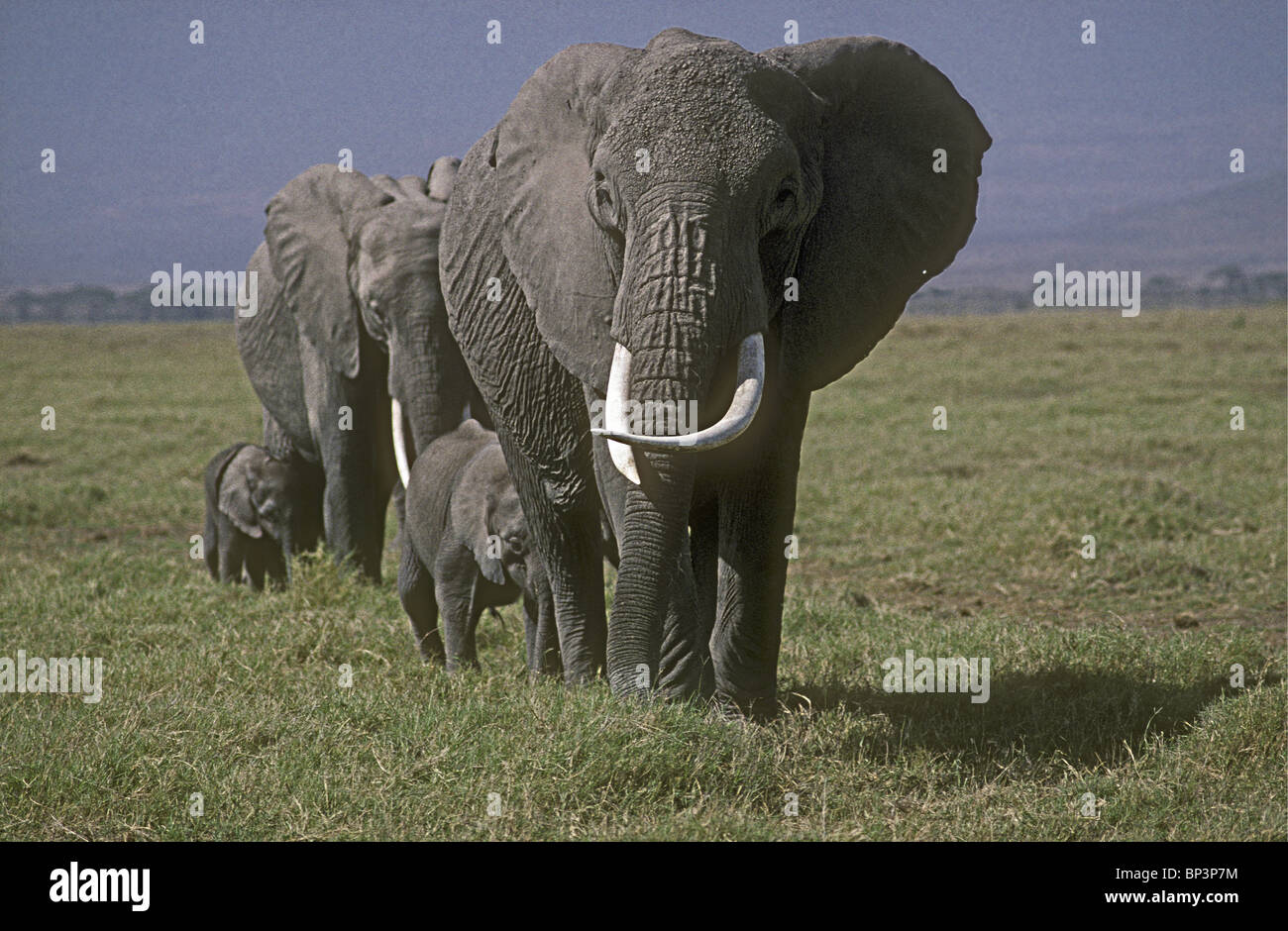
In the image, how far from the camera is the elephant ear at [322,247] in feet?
27.7

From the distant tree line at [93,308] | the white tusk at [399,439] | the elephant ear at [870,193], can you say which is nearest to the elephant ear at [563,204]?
the elephant ear at [870,193]

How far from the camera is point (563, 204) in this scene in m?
4.75

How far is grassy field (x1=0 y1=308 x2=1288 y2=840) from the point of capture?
4.34m

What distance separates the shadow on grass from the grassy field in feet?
0.05

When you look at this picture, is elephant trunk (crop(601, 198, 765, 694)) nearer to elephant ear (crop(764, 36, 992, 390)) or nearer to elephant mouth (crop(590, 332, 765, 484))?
elephant mouth (crop(590, 332, 765, 484))

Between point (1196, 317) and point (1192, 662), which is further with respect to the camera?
point (1196, 317)

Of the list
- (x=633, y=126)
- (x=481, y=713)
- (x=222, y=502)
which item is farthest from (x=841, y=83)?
(x=222, y=502)

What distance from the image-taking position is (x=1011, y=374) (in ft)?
74.6

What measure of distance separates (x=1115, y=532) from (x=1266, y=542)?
914 millimetres

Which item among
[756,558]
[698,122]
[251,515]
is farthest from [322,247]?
[698,122]

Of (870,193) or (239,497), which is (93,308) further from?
(870,193)

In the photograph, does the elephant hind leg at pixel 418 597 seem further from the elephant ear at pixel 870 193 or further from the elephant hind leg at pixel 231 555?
the elephant ear at pixel 870 193

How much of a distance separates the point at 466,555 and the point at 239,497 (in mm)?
2889
